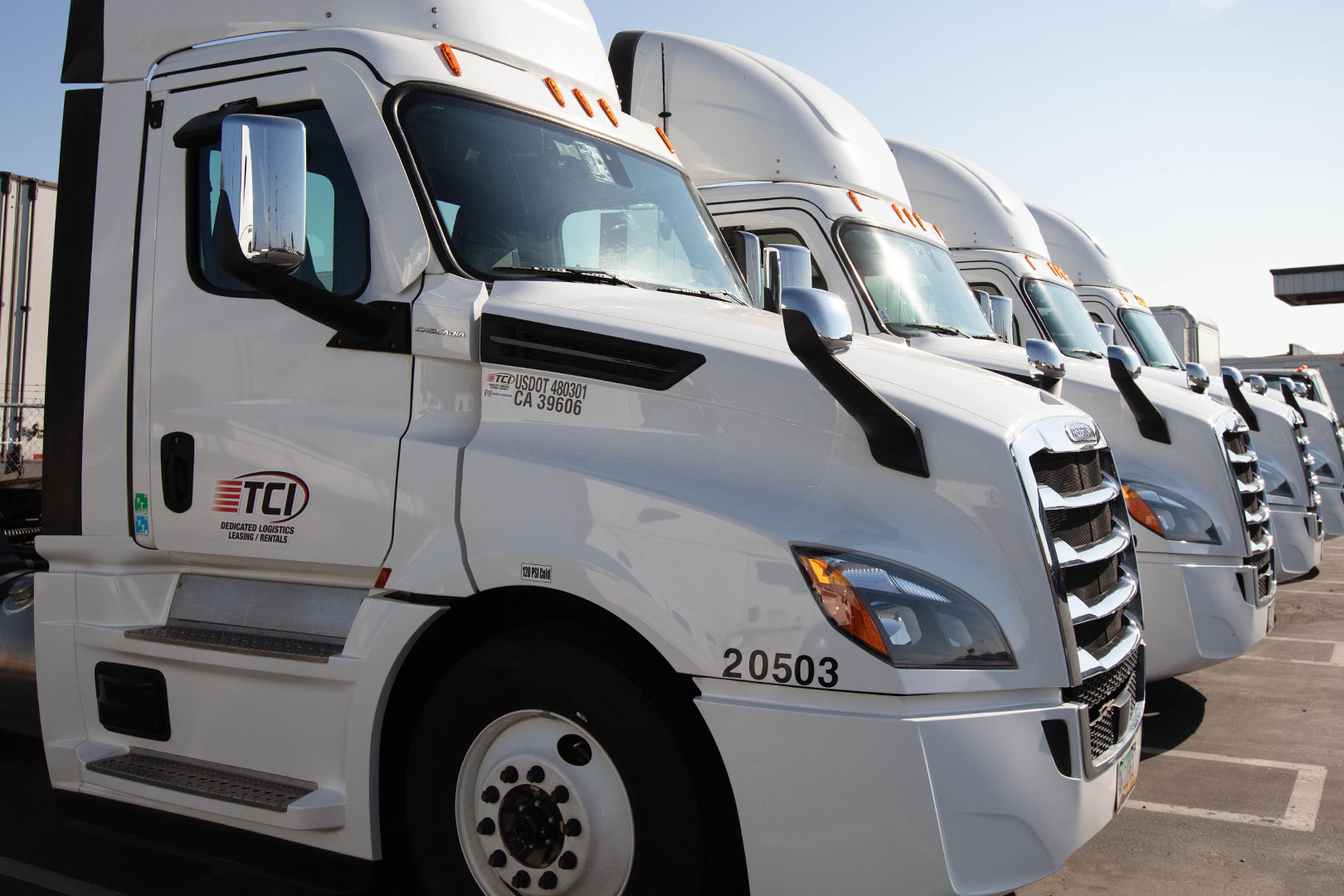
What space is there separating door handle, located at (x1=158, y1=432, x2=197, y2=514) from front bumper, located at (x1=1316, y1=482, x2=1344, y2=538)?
11.1 meters

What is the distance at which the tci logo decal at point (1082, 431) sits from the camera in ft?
11.5

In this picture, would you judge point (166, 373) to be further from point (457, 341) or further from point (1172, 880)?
point (1172, 880)

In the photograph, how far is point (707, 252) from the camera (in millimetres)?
4469

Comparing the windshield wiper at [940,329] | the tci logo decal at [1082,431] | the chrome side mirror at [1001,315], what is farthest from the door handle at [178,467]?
the chrome side mirror at [1001,315]

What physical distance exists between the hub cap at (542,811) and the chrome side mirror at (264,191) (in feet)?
4.90

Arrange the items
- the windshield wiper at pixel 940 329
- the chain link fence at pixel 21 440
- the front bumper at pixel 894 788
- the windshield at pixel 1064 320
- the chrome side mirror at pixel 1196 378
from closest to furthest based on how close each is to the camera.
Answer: the front bumper at pixel 894 788 → the chain link fence at pixel 21 440 → the windshield wiper at pixel 940 329 → the chrome side mirror at pixel 1196 378 → the windshield at pixel 1064 320

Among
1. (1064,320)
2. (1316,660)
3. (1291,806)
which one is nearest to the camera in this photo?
(1291,806)

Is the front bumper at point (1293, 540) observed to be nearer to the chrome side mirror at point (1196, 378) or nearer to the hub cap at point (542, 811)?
the chrome side mirror at point (1196, 378)


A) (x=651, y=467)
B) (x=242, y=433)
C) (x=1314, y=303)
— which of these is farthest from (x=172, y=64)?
(x=1314, y=303)

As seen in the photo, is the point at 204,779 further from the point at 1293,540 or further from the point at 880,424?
the point at 1293,540

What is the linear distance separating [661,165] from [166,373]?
210 cm

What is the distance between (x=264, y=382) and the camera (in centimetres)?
369

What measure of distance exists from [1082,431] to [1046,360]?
2055 mm

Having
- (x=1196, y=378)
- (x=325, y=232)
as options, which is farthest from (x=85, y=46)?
(x=1196, y=378)
